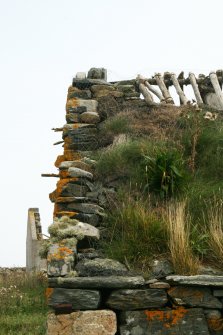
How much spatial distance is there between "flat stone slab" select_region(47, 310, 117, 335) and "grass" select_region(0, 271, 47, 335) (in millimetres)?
2053

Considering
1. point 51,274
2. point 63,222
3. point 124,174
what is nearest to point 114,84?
point 124,174

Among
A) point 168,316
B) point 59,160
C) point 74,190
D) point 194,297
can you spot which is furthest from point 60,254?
point 59,160

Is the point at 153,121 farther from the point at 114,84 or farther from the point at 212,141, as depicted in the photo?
the point at 114,84

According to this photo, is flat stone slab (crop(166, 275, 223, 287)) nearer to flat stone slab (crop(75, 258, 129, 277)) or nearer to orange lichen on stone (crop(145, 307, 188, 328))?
orange lichen on stone (crop(145, 307, 188, 328))

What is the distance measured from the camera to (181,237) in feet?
20.0

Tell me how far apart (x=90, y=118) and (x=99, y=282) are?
16.5 ft

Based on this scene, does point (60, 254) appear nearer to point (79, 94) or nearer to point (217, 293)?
point (217, 293)

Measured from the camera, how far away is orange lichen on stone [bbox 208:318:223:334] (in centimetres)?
575

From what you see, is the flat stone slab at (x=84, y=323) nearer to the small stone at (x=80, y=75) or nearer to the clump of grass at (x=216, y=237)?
the clump of grass at (x=216, y=237)

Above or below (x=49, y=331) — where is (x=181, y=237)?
above

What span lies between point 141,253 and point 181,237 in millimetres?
473

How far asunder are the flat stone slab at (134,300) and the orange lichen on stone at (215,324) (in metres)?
0.50

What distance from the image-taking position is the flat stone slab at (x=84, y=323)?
5.56 metres

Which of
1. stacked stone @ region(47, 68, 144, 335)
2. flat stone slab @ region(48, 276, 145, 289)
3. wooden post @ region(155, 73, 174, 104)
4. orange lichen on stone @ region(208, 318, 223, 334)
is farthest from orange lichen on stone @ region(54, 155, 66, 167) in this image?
orange lichen on stone @ region(208, 318, 223, 334)
